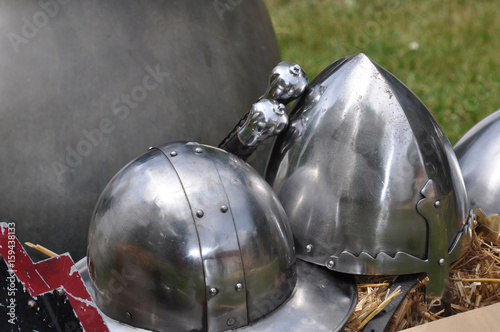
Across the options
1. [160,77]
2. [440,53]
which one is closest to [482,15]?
[440,53]

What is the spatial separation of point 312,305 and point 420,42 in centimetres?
361

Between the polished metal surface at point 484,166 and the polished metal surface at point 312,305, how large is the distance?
1.68 feet

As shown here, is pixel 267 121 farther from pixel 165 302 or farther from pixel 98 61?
pixel 98 61

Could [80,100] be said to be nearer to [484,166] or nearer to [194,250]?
[194,250]

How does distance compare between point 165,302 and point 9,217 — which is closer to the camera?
point 165,302

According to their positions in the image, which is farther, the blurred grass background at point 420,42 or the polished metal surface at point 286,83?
the blurred grass background at point 420,42

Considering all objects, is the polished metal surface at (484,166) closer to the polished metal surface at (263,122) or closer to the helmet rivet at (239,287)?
the polished metal surface at (263,122)

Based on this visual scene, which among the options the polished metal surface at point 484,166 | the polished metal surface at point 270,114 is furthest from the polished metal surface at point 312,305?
the polished metal surface at point 484,166

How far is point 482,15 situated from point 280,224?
421cm

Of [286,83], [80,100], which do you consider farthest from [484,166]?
[80,100]

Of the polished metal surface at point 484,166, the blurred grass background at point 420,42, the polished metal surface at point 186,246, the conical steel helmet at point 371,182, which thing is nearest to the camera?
the polished metal surface at point 186,246

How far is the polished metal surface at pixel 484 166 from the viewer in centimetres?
197

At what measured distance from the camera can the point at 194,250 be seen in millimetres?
1467

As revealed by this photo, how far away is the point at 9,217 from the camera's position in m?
2.04
